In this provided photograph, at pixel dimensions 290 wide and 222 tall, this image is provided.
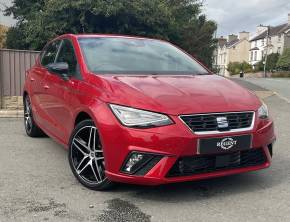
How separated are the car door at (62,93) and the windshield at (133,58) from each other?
0.70 feet

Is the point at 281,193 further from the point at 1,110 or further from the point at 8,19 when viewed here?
the point at 8,19

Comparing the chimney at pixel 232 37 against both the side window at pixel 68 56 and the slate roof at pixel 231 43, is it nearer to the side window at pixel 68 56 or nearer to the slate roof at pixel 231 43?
the slate roof at pixel 231 43

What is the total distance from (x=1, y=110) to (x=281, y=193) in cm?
698

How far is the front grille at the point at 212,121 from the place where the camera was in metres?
3.89

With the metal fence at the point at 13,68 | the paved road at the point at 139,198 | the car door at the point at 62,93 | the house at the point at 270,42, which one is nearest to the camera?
the paved road at the point at 139,198

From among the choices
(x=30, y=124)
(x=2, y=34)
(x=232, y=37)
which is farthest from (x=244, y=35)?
(x=30, y=124)

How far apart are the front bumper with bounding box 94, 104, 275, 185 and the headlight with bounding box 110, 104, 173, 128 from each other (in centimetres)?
4

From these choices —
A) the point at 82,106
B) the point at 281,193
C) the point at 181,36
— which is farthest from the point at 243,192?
the point at 181,36

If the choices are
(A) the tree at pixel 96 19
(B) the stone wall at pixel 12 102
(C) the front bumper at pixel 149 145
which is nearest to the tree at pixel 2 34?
(A) the tree at pixel 96 19

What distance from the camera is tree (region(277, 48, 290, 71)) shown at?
6606cm

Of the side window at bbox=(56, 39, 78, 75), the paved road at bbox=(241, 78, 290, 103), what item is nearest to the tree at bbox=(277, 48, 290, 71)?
the paved road at bbox=(241, 78, 290, 103)

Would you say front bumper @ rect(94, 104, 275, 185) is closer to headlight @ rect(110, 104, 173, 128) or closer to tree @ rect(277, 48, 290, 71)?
headlight @ rect(110, 104, 173, 128)

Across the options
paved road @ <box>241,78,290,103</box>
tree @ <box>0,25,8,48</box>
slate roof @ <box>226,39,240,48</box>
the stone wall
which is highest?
slate roof @ <box>226,39,240,48</box>

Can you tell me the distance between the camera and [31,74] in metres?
6.72
